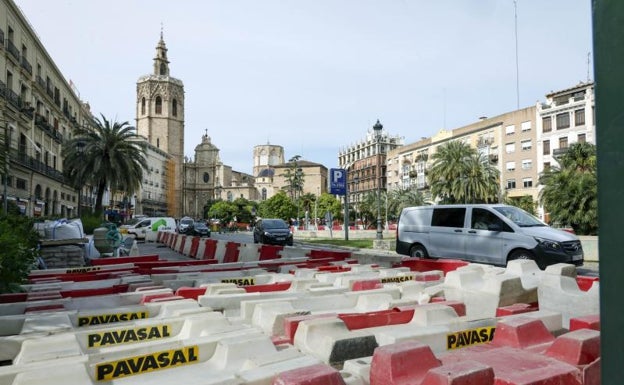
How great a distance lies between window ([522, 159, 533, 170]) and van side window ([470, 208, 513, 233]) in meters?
50.5

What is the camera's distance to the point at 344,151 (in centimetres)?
13338

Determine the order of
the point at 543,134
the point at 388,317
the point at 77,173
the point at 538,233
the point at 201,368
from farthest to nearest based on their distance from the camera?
the point at 543,134 < the point at 77,173 < the point at 538,233 < the point at 388,317 < the point at 201,368

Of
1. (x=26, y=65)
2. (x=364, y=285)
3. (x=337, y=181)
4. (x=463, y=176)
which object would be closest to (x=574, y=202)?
(x=337, y=181)

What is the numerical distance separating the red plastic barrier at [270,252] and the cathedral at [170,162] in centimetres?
7953

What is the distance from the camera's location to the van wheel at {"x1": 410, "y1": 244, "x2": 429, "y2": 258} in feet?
40.5

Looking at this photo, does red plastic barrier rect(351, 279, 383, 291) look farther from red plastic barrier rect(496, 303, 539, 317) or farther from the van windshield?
the van windshield

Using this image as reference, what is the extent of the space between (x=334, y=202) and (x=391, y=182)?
60.7ft

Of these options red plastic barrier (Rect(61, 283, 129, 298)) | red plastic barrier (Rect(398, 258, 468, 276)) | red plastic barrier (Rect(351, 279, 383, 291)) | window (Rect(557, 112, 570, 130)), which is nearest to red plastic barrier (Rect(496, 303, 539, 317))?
red plastic barrier (Rect(351, 279, 383, 291))

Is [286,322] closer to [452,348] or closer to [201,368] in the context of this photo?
[201,368]

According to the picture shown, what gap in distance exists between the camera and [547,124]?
5297 centimetres

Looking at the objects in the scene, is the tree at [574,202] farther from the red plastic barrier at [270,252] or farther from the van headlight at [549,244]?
the red plastic barrier at [270,252]

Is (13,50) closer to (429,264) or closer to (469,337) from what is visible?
(429,264)

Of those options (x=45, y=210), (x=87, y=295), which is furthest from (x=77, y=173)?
(x=87, y=295)

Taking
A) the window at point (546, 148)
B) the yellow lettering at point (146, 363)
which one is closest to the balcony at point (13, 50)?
the yellow lettering at point (146, 363)
